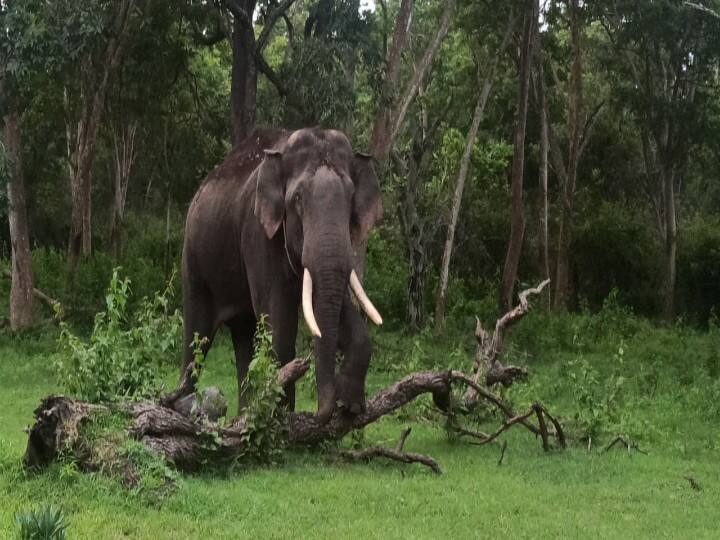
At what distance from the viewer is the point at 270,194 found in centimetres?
863

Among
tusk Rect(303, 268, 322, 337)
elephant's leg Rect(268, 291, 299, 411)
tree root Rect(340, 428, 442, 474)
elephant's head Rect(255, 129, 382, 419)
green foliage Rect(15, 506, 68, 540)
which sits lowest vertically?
tree root Rect(340, 428, 442, 474)

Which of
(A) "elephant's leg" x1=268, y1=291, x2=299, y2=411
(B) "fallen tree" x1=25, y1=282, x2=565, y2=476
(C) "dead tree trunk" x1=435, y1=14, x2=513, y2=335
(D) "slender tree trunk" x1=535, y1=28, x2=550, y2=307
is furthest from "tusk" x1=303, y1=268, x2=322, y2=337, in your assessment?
(D) "slender tree trunk" x1=535, y1=28, x2=550, y2=307

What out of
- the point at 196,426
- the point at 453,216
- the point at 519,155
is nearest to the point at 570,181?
the point at 519,155

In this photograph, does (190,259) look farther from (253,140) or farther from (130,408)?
(130,408)

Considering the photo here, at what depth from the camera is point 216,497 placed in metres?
6.32

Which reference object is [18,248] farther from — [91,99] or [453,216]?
[453,216]

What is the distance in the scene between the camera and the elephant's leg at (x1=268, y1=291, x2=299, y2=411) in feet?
28.0

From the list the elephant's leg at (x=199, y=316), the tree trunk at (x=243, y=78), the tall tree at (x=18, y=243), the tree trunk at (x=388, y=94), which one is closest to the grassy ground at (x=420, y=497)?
the elephant's leg at (x=199, y=316)

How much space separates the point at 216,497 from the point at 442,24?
13.2 metres

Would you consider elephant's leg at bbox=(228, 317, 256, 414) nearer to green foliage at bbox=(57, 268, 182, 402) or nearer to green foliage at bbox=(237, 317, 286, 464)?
green foliage at bbox=(57, 268, 182, 402)

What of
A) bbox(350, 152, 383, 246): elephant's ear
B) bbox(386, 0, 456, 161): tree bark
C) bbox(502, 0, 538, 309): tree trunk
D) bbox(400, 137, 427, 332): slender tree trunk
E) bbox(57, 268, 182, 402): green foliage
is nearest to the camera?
bbox(57, 268, 182, 402): green foliage

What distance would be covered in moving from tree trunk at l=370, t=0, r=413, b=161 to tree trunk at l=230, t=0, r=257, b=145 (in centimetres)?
220

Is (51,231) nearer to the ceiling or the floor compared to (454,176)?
nearer to the floor

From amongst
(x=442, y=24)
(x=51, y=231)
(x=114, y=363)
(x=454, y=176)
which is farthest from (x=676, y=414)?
(x=51, y=231)
